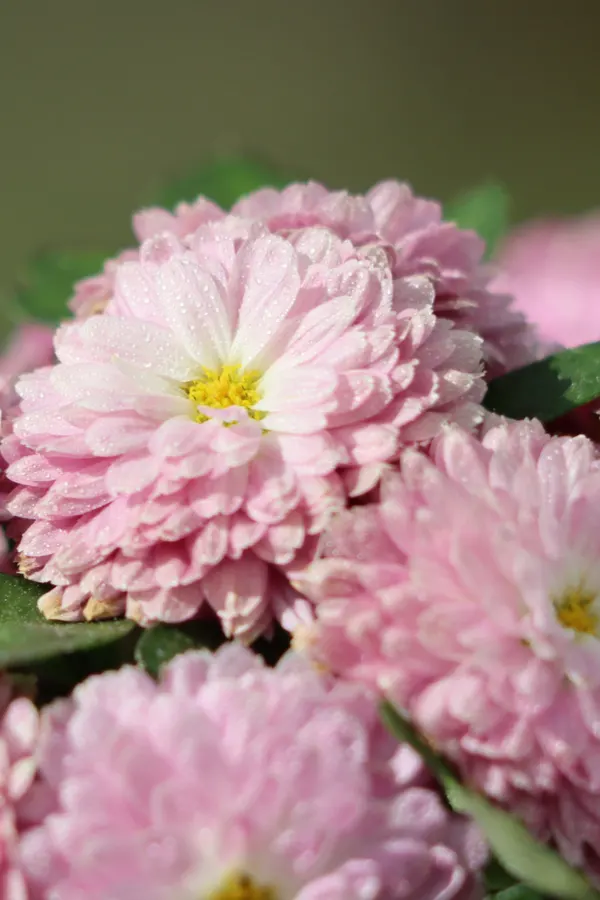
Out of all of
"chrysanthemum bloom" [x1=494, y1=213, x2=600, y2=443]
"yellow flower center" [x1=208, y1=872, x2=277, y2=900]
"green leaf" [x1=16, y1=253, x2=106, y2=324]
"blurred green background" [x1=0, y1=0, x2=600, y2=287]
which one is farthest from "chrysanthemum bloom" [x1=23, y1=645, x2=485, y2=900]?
"blurred green background" [x1=0, y1=0, x2=600, y2=287]

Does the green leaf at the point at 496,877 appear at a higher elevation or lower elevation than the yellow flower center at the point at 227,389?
lower

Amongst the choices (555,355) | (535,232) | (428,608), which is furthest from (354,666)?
(535,232)

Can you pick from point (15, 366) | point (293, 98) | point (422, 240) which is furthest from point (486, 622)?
point (293, 98)

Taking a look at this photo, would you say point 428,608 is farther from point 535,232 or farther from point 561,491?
point 535,232

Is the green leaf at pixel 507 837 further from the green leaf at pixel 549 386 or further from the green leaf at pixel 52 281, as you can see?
the green leaf at pixel 52 281

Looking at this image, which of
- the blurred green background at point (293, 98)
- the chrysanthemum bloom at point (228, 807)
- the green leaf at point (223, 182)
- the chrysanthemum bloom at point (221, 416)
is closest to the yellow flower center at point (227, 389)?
the chrysanthemum bloom at point (221, 416)

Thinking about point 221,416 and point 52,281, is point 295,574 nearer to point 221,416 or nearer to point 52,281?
point 221,416
